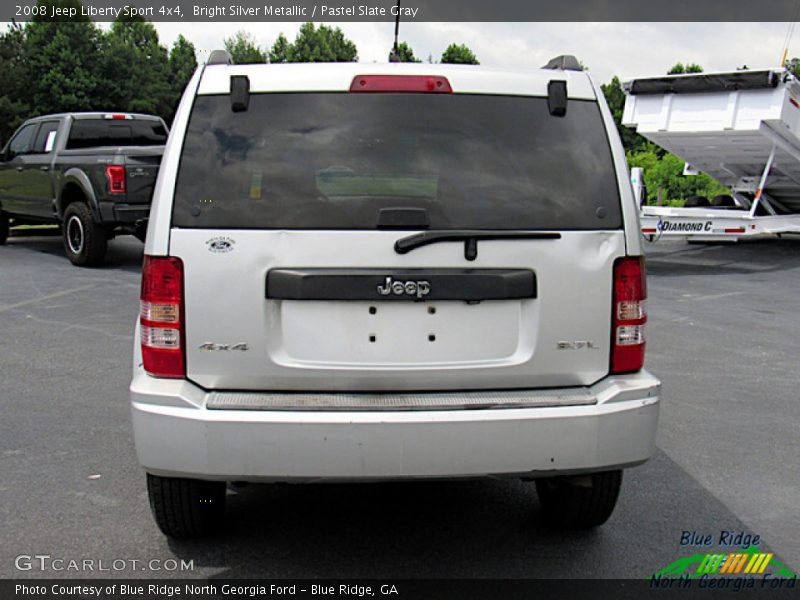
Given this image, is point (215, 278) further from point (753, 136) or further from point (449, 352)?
point (753, 136)

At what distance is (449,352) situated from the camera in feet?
10.7

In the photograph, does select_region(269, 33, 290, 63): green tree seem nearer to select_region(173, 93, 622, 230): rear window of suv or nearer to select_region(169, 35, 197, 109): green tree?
select_region(169, 35, 197, 109): green tree

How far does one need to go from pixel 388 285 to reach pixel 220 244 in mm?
618

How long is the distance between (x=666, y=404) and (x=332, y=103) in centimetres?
381

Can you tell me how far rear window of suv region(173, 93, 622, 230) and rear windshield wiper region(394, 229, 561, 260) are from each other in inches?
1.5

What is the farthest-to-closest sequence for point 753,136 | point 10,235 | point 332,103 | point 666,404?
point 10,235, point 753,136, point 666,404, point 332,103

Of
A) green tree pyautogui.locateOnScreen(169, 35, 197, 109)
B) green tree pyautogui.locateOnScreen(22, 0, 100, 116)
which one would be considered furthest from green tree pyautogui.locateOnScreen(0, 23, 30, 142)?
green tree pyautogui.locateOnScreen(169, 35, 197, 109)

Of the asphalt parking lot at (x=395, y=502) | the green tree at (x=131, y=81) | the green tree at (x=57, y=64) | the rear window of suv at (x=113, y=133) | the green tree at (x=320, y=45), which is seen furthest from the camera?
the green tree at (x=320, y=45)

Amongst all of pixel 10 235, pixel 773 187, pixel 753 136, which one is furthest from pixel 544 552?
pixel 10 235

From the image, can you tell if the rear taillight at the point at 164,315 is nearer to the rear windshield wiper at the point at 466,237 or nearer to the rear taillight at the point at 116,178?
the rear windshield wiper at the point at 466,237

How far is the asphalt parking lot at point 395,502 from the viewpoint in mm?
3658

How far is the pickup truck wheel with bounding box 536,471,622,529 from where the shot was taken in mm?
3725

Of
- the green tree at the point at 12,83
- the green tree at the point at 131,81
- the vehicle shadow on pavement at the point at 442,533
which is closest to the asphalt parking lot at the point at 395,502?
the vehicle shadow on pavement at the point at 442,533

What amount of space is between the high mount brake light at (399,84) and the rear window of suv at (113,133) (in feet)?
34.4
